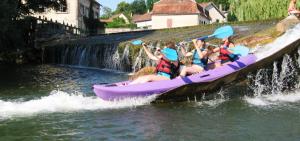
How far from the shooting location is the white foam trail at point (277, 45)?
11.1m

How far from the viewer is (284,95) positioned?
11.6m

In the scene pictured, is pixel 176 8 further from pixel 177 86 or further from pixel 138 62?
pixel 177 86

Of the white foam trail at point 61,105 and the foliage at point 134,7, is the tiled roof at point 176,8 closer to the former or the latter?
the white foam trail at point 61,105

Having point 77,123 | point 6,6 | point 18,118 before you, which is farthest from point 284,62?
point 6,6

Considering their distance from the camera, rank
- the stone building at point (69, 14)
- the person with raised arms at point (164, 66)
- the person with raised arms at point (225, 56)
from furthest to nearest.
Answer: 1. the stone building at point (69, 14)
2. the person with raised arms at point (225, 56)
3. the person with raised arms at point (164, 66)

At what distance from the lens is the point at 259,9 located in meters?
26.0

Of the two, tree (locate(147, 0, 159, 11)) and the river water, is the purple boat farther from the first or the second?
tree (locate(147, 0, 159, 11))

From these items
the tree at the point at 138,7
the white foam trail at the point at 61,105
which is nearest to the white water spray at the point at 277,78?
the white foam trail at the point at 61,105

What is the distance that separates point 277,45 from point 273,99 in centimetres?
120

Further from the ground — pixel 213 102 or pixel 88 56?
pixel 88 56

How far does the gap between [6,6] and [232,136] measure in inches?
484

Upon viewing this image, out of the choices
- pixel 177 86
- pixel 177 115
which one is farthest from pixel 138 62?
pixel 177 115

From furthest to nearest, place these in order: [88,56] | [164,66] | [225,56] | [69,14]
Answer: [69,14], [88,56], [225,56], [164,66]

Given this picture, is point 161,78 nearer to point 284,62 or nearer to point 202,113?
point 202,113
